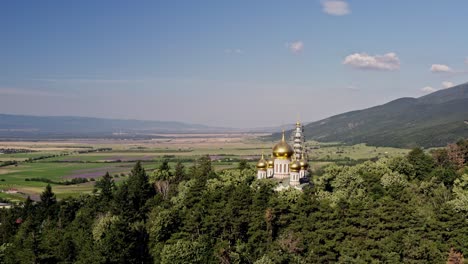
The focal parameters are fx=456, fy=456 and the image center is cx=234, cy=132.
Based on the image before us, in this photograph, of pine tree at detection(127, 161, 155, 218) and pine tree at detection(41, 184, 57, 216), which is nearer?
pine tree at detection(127, 161, 155, 218)

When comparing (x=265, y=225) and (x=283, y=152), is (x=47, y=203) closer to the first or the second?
(x=283, y=152)

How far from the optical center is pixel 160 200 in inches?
2048

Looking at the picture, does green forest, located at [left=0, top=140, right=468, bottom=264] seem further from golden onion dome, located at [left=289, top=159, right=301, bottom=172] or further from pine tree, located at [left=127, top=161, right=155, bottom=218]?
golden onion dome, located at [left=289, top=159, right=301, bottom=172]

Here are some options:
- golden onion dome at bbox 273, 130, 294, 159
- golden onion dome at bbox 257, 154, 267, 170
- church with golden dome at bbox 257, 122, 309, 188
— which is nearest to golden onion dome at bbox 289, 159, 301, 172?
church with golden dome at bbox 257, 122, 309, 188

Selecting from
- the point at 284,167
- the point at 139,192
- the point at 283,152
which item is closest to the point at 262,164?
the point at 284,167

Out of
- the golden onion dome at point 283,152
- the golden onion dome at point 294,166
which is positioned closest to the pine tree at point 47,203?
the golden onion dome at point 283,152

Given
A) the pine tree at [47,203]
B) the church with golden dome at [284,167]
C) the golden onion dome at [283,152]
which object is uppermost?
the golden onion dome at [283,152]

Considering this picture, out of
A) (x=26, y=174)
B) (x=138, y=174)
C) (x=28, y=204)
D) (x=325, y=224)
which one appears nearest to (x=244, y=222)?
(x=325, y=224)

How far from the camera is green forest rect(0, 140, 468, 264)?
34.8 metres

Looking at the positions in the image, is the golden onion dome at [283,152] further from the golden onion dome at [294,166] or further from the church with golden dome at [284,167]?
the golden onion dome at [294,166]

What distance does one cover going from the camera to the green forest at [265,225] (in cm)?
3478

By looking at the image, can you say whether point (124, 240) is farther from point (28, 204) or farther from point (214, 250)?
point (28, 204)

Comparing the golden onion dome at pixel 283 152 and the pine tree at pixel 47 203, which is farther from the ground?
the golden onion dome at pixel 283 152

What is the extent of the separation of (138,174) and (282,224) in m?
22.4
